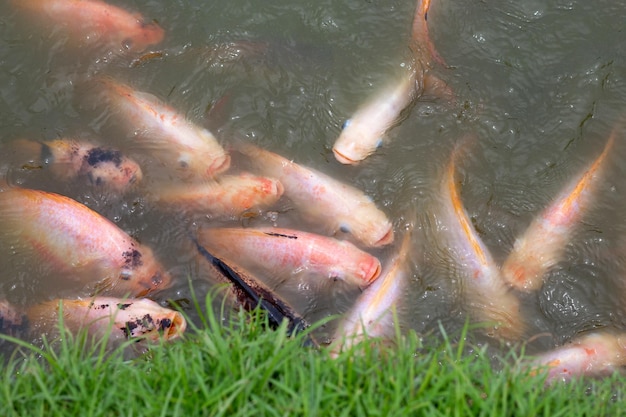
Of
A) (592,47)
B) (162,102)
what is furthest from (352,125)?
(592,47)

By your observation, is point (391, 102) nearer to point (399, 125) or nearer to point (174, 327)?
point (399, 125)

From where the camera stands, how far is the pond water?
433 centimetres

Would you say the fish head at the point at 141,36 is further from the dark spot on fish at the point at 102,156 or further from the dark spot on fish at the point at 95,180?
the dark spot on fish at the point at 95,180

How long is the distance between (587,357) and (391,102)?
212cm

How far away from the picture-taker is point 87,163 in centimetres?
468

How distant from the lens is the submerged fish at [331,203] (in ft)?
14.8

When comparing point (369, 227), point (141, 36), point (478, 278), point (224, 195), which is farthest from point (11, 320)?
point (478, 278)

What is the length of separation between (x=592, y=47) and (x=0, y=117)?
4.35 metres

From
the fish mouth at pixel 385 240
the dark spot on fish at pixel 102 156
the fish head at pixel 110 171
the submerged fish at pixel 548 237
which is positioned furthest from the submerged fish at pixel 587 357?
the dark spot on fish at pixel 102 156

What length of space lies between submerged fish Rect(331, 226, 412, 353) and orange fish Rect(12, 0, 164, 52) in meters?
2.57

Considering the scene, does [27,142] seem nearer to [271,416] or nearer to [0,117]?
[0,117]

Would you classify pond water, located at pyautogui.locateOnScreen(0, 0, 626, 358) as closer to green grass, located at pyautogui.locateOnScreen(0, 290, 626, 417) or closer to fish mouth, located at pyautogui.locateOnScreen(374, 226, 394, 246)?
fish mouth, located at pyautogui.locateOnScreen(374, 226, 394, 246)

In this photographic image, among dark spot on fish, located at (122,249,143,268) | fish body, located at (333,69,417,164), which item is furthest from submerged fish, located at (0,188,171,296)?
fish body, located at (333,69,417,164)

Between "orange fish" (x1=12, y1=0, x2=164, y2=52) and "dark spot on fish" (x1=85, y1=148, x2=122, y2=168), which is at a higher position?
"orange fish" (x1=12, y1=0, x2=164, y2=52)
